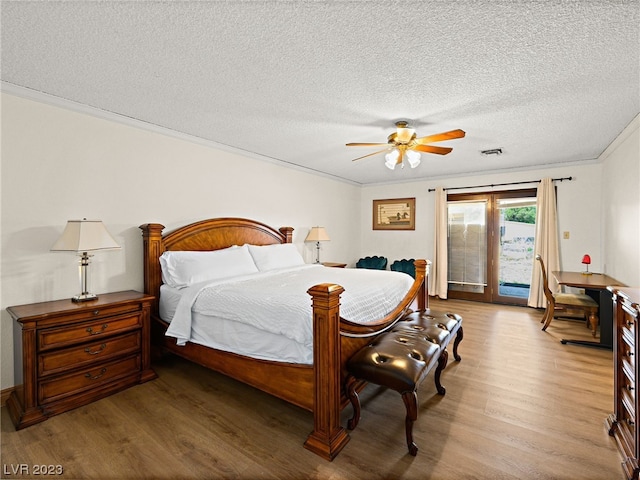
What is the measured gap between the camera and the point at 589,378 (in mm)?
2754

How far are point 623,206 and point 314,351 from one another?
13.5 feet

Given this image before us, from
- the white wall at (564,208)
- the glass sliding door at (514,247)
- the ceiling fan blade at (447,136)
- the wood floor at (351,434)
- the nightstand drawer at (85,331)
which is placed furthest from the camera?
the glass sliding door at (514,247)

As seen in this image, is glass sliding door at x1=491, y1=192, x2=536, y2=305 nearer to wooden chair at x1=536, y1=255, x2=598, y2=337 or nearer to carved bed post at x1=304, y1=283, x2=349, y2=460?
wooden chair at x1=536, y1=255, x2=598, y2=337

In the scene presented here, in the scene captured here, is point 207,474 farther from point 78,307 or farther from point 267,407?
point 78,307

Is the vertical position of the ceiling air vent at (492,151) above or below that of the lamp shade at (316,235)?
above

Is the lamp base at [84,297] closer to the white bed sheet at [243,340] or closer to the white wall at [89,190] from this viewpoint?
the white wall at [89,190]

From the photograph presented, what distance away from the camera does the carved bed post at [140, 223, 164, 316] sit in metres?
3.07

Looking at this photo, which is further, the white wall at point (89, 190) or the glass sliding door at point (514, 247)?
the glass sliding door at point (514, 247)

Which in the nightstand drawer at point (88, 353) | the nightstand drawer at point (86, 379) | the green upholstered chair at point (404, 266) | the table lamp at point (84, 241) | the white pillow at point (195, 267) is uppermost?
the table lamp at point (84, 241)

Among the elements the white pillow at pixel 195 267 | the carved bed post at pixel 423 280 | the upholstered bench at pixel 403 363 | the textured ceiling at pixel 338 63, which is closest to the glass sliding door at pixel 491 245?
the textured ceiling at pixel 338 63

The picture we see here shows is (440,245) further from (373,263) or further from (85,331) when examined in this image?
(85,331)

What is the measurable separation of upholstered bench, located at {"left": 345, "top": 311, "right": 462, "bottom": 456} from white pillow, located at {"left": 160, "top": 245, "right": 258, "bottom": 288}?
69.8 inches

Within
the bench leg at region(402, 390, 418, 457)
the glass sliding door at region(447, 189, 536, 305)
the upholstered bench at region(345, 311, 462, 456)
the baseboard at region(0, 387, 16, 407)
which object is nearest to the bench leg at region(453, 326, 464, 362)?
the upholstered bench at region(345, 311, 462, 456)

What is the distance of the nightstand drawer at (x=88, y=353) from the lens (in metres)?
2.18
